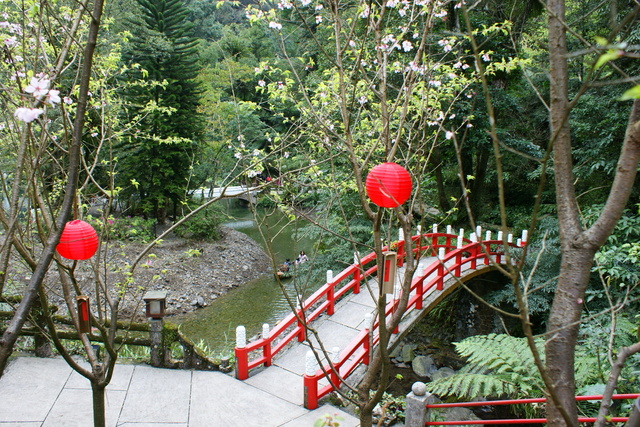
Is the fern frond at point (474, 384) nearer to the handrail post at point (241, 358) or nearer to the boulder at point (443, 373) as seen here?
the handrail post at point (241, 358)

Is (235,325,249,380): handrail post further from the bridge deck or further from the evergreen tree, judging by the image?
the evergreen tree

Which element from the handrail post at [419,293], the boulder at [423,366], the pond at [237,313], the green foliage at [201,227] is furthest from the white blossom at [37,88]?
the green foliage at [201,227]

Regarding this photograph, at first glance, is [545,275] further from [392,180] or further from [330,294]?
[392,180]

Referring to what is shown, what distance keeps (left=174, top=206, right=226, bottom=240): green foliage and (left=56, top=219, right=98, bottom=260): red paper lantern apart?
1188cm

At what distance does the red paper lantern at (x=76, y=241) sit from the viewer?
3.07 metres

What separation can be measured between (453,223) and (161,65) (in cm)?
1014

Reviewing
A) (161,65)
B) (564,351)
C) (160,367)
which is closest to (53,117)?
(161,65)

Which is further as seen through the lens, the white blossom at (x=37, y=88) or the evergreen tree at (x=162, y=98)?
the evergreen tree at (x=162, y=98)

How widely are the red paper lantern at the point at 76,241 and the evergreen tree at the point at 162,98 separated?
10.8m

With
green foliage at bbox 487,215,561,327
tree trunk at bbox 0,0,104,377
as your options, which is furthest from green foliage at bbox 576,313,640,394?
tree trunk at bbox 0,0,104,377

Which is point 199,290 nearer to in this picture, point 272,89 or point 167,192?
point 167,192

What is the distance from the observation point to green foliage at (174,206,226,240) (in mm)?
15117

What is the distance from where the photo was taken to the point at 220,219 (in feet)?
52.7

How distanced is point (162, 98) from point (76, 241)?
473 inches
